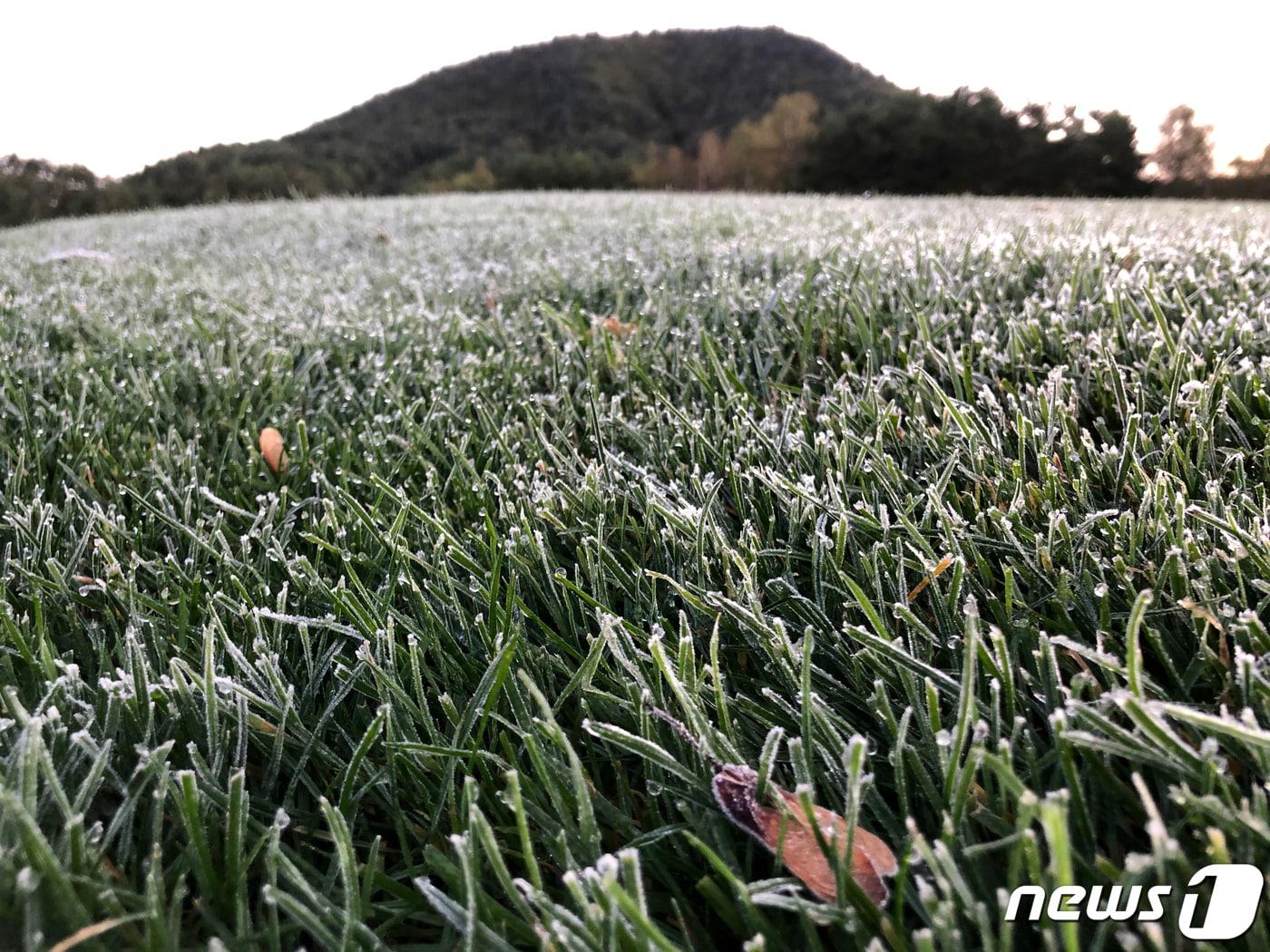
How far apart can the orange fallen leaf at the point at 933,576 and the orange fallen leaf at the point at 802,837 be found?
12.1 inches

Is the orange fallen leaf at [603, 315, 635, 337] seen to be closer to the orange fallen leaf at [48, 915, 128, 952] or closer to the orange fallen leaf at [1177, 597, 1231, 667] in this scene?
the orange fallen leaf at [1177, 597, 1231, 667]

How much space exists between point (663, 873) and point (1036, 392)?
37.9 inches

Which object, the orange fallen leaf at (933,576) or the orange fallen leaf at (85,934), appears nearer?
the orange fallen leaf at (85,934)

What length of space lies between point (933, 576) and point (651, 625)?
33 centimetres

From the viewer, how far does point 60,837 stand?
621mm

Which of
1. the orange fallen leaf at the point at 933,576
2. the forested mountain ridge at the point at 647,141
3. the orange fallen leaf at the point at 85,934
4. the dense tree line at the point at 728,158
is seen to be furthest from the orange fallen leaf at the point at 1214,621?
the forested mountain ridge at the point at 647,141

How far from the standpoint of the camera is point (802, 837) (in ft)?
2.08

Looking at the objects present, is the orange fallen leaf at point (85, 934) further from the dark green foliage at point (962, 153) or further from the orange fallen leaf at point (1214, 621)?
the dark green foliage at point (962, 153)

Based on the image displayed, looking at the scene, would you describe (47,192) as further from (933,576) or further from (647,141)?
(647,141)

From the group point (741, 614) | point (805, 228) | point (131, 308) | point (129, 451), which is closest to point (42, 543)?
point (129, 451)

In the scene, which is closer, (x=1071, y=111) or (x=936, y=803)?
(x=936, y=803)

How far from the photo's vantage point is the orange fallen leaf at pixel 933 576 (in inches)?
33.8

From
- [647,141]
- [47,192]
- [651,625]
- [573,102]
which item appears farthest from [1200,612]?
[573,102]

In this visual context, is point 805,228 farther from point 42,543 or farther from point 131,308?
point 42,543
